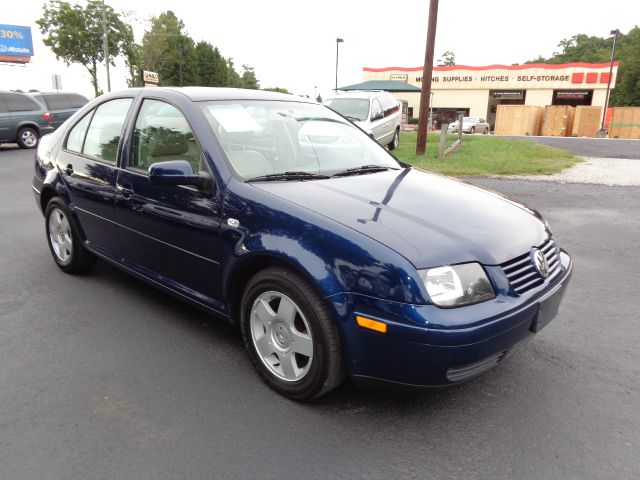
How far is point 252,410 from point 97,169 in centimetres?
228

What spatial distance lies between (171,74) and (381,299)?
7194 cm

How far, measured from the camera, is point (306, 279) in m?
2.44

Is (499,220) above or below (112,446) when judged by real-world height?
above

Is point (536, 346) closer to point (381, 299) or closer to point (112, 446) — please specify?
point (381, 299)

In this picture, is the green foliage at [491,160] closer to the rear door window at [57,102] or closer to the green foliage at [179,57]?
the rear door window at [57,102]

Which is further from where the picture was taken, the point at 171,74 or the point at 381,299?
the point at 171,74

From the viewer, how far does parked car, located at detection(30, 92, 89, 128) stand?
1680 cm

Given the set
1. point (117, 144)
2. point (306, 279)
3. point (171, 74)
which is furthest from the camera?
point (171, 74)

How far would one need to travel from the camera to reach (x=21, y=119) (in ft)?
52.5

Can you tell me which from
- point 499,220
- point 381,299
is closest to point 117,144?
point 381,299

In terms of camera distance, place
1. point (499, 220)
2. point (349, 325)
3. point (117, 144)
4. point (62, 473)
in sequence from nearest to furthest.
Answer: point (62, 473)
point (349, 325)
point (499, 220)
point (117, 144)

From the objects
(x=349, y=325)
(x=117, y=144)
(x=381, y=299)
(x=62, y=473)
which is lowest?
(x=62, y=473)

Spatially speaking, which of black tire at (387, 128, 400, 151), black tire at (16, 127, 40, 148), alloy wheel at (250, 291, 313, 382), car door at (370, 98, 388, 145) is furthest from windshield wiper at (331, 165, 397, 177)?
black tire at (16, 127, 40, 148)

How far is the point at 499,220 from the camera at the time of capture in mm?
2727
